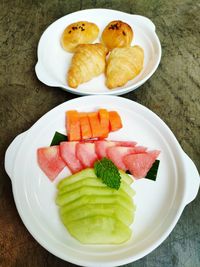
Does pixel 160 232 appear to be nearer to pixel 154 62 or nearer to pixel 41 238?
pixel 41 238

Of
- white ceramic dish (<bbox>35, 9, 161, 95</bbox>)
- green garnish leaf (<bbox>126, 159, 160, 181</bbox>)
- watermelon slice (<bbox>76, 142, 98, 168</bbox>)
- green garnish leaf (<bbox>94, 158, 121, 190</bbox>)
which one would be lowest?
green garnish leaf (<bbox>126, 159, 160, 181</bbox>)

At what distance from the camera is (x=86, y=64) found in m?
1.43

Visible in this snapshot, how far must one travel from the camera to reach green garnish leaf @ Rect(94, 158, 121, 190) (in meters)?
1.06

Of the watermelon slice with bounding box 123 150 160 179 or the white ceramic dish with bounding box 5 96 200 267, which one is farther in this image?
the watermelon slice with bounding box 123 150 160 179

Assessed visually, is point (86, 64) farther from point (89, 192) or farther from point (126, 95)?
point (89, 192)

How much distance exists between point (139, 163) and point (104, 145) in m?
0.15

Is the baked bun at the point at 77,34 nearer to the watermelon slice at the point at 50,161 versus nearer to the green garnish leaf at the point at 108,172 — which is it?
the watermelon slice at the point at 50,161

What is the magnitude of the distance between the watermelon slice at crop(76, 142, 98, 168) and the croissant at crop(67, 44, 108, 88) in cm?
→ 34

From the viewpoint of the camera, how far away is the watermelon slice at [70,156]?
119 cm

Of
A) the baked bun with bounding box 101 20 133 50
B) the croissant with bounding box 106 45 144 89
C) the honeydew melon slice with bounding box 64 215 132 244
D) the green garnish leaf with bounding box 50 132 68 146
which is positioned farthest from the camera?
the baked bun with bounding box 101 20 133 50

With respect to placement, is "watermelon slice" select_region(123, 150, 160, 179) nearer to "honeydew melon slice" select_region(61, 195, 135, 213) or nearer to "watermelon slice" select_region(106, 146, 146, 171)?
"watermelon slice" select_region(106, 146, 146, 171)

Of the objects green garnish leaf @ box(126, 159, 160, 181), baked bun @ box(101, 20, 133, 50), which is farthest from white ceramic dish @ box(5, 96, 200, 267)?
baked bun @ box(101, 20, 133, 50)

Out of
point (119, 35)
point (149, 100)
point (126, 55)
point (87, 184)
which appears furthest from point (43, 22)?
point (87, 184)

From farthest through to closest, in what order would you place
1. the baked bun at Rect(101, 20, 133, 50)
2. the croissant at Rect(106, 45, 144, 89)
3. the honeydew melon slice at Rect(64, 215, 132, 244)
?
the baked bun at Rect(101, 20, 133, 50) < the croissant at Rect(106, 45, 144, 89) < the honeydew melon slice at Rect(64, 215, 132, 244)
